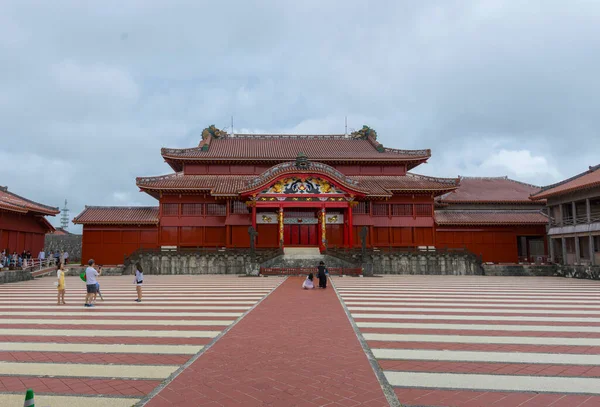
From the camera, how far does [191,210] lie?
3253cm

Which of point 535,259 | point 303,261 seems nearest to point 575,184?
point 535,259

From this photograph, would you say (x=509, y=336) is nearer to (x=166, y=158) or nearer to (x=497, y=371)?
(x=497, y=371)

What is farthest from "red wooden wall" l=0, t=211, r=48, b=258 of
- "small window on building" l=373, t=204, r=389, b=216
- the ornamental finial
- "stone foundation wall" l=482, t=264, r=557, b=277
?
"stone foundation wall" l=482, t=264, r=557, b=277

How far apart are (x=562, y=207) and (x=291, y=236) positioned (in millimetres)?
20985

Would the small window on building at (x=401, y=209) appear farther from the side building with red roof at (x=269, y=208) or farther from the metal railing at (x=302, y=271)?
the metal railing at (x=302, y=271)

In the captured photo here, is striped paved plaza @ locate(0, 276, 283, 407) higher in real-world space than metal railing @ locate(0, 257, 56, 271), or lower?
lower

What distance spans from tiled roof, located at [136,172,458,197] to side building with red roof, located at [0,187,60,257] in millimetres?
7924

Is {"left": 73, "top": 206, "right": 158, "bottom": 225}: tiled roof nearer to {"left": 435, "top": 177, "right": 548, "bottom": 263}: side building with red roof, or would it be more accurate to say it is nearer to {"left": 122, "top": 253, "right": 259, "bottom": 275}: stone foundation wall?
{"left": 122, "top": 253, "right": 259, "bottom": 275}: stone foundation wall

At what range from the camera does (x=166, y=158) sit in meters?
33.9

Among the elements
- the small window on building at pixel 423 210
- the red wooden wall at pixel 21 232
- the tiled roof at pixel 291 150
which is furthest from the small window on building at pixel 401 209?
the red wooden wall at pixel 21 232

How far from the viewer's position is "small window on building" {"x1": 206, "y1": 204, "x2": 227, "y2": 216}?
32625mm

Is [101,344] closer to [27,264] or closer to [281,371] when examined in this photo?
[281,371]

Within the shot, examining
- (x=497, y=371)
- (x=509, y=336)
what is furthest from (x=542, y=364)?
(x=509, y=336)

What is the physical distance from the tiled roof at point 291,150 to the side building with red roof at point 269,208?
18 cm
